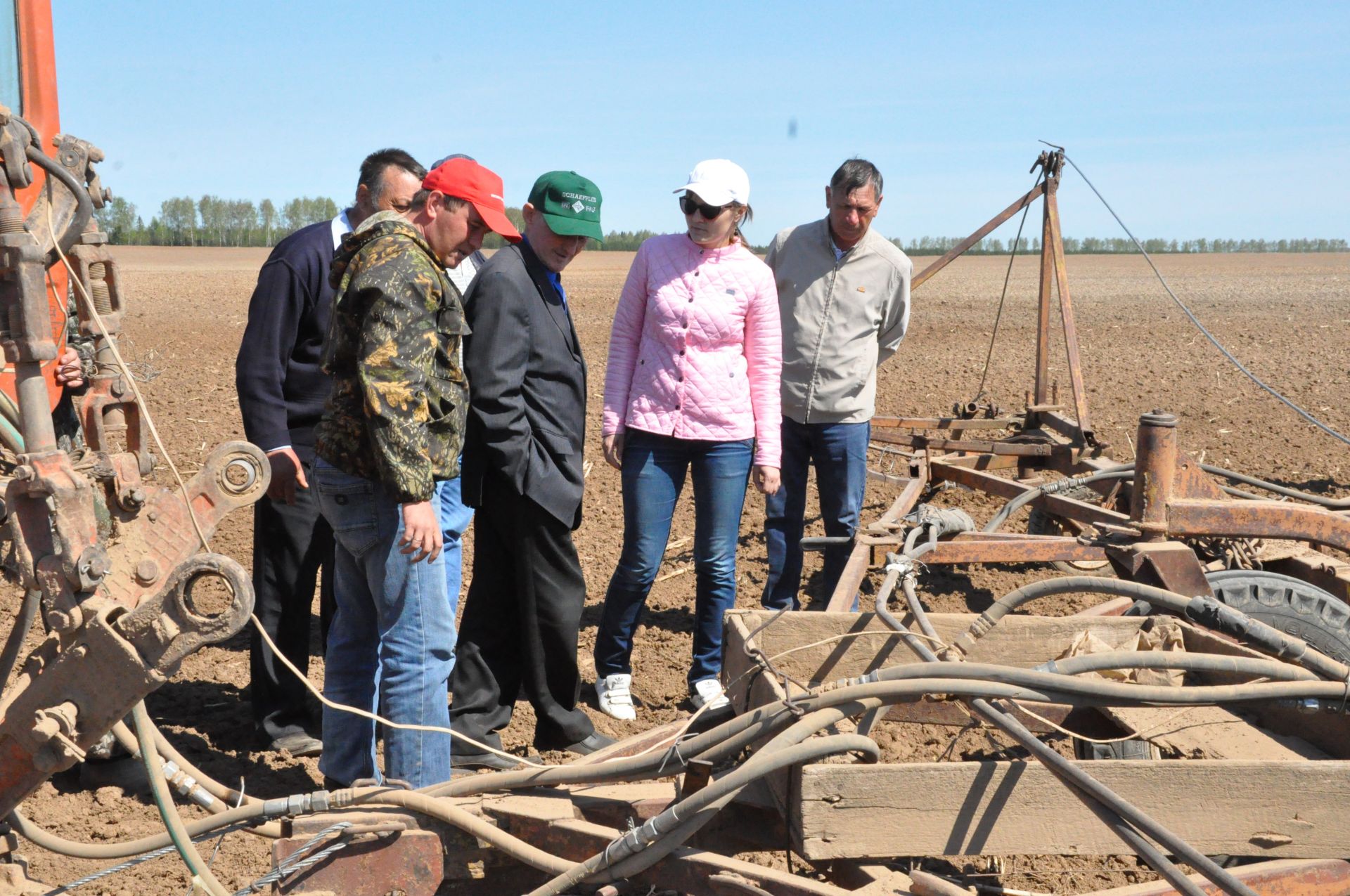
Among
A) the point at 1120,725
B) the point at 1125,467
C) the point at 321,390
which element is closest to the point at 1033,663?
the point at 1120,725

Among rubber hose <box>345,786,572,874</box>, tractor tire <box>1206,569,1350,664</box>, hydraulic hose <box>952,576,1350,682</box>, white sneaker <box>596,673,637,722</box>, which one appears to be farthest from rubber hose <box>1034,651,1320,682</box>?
white sneaker <box>596,673,637,722</box>

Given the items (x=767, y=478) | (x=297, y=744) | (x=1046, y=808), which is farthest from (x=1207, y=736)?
(x=297, y=744)

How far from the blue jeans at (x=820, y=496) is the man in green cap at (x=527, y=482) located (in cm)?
125

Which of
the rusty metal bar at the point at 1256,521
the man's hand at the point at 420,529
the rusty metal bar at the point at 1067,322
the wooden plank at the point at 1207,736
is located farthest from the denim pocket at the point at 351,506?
the rusty metal bar at the point at 1067,322

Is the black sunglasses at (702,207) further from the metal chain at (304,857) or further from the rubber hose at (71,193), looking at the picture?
the metal chain at (304,857)

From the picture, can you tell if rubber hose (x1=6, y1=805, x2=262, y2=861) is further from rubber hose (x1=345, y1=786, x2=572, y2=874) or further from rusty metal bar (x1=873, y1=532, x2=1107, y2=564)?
rusty metal bar (x1=873, y1=532, x2=1107, y2=564)

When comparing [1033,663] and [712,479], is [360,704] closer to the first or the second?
[712,479]

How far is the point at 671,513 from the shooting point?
4277 millimetres

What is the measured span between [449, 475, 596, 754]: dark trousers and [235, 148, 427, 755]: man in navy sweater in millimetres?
593

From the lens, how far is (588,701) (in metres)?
4.54

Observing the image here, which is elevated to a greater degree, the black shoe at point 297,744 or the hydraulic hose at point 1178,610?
the hydraulic hose at point 1178,610

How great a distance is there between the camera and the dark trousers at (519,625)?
3.83m

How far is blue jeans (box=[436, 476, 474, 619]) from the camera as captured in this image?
3.85 meters

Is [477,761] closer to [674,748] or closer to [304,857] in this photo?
[304,857]
